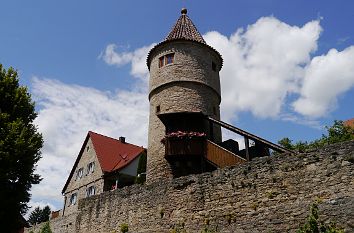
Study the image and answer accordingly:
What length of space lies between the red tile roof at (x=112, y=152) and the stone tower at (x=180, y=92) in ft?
31.8

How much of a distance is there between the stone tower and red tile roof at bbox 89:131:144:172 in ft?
31.8

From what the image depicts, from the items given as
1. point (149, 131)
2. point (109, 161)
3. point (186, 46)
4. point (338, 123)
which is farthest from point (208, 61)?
point (338, 123)

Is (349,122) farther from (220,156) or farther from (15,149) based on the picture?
(15,149)

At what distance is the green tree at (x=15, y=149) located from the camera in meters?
17.7

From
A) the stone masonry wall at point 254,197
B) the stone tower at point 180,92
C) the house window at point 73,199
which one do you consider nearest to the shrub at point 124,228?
the stone masonry wall at point 254,197

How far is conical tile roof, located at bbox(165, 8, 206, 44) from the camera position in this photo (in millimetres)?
23344

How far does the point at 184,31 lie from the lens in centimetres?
2403

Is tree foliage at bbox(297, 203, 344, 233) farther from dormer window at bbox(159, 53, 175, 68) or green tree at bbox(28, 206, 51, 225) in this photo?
green tree at bbox(28, 206, 51, 225)

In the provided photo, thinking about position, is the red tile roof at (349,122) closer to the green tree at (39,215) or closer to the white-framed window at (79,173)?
the white-framed window at (79,173)

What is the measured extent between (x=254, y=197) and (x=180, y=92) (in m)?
9.11

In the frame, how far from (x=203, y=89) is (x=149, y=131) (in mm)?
3977

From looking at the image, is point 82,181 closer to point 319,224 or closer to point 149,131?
point 149,131

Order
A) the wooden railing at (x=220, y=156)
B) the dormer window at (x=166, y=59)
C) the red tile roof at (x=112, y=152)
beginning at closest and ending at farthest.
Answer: the wooden railing at (x=220, y=156), the dormer window at (x=166, y=59), the red tile roof at (x=112, y=152)

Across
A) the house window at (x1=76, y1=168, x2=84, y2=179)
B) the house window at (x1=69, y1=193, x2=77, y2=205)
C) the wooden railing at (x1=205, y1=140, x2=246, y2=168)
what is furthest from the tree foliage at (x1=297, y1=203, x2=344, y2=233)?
the house window at (x1=69, y1=193, x2=77, y2=205)
